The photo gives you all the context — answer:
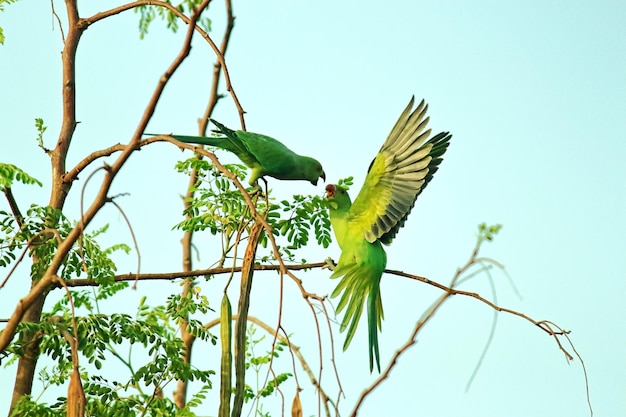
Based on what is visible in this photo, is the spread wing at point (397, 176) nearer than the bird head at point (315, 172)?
Yes

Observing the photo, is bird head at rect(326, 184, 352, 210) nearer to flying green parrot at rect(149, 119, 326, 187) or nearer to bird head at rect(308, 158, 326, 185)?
bird head at rect(308, 158, 326, 185)

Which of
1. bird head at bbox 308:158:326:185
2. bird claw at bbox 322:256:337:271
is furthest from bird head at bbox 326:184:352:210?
bird claw at bbox 322:256:337:271

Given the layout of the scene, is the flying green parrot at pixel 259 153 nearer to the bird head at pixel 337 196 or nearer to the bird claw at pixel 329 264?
the bird head at pixel 337 196

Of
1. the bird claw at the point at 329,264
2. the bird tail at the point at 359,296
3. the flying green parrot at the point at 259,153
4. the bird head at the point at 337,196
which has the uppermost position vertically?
the bird head at the point at 337,196

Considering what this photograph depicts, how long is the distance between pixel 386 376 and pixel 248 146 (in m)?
1.58

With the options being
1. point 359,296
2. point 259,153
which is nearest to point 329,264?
point 359,296

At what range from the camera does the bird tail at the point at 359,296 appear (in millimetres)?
3213

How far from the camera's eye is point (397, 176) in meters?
3.35

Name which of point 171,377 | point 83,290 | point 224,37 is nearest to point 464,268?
point 171,377

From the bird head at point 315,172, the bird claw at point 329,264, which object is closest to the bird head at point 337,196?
the bird head at point 315,172

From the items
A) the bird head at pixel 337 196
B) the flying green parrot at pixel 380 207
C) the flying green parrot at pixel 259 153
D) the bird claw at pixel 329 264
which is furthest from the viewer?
the bird head at pixel 337 196

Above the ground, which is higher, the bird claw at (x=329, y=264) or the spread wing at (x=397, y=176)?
the spread wing at (x=397, y=176)

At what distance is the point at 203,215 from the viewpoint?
3324 mm

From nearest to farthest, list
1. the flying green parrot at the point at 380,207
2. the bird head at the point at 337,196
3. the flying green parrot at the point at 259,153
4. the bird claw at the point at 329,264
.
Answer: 1. the flying green parrot at the point at 259,153
2. the flying green parrot at the point at 380,207
3. the bird claw at the point at 329,264
4. the bird head at the point at 337,196
